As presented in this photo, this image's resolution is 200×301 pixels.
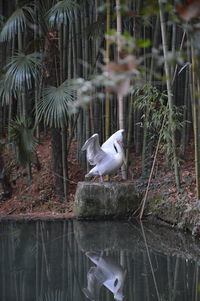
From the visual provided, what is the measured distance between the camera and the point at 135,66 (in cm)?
97

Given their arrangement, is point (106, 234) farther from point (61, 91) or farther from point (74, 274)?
point (61, 91)

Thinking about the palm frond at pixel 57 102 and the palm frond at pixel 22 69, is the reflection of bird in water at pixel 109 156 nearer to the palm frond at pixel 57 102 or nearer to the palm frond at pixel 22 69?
the palm frond at pixel 57 102

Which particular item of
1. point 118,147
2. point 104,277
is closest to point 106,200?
point 118,147

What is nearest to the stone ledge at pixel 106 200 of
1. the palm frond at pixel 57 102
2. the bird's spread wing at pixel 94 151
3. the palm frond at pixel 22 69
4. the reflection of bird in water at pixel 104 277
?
the bird's spread wing at pixel 94 151

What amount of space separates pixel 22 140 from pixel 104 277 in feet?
11.4

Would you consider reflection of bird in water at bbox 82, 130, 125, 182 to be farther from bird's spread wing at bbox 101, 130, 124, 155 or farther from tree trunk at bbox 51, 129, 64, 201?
tree trunk at bbox 51, 129, 64, 201

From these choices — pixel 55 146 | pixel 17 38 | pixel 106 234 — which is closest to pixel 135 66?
pixel 106 234

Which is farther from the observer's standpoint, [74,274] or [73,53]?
[73,53]

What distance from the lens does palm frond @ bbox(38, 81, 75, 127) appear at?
248 inches

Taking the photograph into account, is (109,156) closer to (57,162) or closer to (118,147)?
(118,147)

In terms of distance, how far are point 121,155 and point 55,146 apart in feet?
4.64

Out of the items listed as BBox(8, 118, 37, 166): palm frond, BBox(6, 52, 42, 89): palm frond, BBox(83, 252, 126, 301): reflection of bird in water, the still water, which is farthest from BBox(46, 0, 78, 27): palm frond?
BBox(83, 252, 126, 301): reflection of bird in water

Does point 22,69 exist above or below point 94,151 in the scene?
above

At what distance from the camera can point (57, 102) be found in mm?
6398
